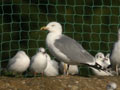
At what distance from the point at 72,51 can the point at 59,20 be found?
156 inches

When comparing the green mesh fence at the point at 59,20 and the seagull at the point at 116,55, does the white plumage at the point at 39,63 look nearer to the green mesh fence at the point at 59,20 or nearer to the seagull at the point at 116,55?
the seagull at the point at 116,55

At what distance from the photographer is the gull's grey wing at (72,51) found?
7590 mm

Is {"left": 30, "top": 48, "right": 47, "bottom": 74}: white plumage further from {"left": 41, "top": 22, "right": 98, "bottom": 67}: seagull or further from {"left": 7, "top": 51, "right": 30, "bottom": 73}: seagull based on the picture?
{"left": 41, "top": 22, "right": 98, "bottom": 67}: seagull

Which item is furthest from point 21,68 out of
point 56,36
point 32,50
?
point 32,50

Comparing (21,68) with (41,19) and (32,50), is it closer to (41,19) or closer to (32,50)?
(32,50)

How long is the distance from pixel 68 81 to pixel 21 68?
1923mm

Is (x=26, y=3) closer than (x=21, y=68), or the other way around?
(x=21, y=68)

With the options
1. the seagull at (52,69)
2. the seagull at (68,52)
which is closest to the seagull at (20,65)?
the seagull at (52,69)

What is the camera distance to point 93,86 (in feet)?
23.1

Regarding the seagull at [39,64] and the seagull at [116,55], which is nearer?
the seagull at [116,55]

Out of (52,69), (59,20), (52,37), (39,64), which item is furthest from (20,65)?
(59,20)

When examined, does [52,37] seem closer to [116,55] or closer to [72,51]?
[72,51]

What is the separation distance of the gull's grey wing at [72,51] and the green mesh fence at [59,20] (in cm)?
316

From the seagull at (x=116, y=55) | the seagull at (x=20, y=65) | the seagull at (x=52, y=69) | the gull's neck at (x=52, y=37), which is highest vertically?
the gull's neck at (x=52, y=37)
